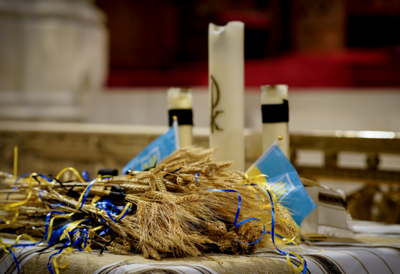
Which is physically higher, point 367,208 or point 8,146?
point 8,146

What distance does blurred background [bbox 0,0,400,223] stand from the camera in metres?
2.62

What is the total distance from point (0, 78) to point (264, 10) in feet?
10.0

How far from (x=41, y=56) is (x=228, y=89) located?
7.64 ft

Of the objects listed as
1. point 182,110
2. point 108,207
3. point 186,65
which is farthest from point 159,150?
point 186,65

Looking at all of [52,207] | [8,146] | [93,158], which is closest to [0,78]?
[8,146]

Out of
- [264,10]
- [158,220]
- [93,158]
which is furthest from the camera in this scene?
[264,10]

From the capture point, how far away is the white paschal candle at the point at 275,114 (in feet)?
2.27

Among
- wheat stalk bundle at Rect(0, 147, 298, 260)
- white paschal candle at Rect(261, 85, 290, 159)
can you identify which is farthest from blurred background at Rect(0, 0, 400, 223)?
wheat stalk bundle at Rect(0, 147, 298, 260)

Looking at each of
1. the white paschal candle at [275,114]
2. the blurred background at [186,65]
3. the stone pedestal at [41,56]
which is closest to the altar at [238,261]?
the white paschal candle at [275,114]

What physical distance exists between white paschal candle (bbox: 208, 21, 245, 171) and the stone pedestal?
2.21m

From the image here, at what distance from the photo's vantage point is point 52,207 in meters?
0.62

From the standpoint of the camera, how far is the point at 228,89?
2.33 ft

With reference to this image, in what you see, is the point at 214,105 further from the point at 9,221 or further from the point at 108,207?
the point at 9,221

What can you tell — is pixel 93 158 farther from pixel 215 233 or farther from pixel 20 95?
pixel 215 233
